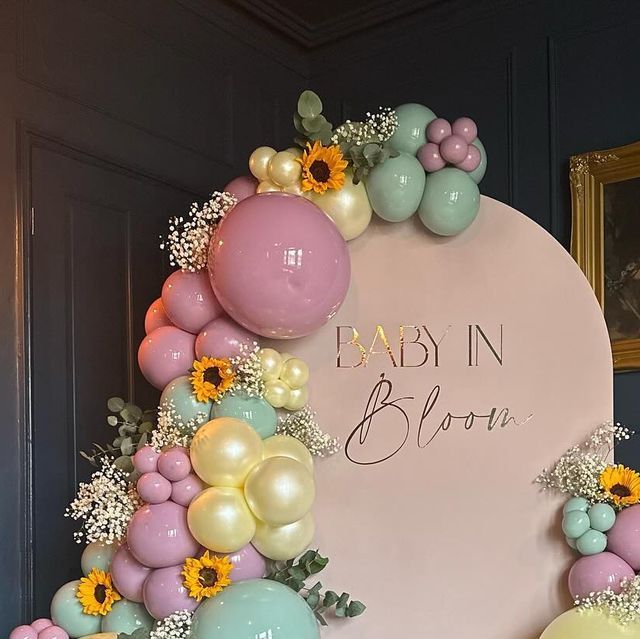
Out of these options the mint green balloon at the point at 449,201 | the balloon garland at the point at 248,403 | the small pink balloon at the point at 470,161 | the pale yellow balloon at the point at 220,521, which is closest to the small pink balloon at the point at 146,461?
the balloon garland at the point at 248,403

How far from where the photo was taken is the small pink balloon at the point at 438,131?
148cm

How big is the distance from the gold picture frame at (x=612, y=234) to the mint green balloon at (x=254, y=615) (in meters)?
1.16

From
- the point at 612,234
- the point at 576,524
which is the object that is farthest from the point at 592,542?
the point at 612,234

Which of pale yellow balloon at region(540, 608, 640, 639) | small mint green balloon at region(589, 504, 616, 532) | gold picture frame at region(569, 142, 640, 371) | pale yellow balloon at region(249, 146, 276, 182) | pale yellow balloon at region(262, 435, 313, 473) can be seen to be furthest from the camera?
gold picture frame at region(569, 142, 640, 371)

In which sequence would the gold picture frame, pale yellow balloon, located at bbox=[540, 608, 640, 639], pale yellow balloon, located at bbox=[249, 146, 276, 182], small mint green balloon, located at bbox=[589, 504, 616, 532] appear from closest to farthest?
1. pale yellow balloon, located at bbox=[540, 608, 640, 639]
2. small mint green balloon, located at bbox=[589, 504, 616, 532]
3. pale yellow balloon, located at bbox=[249, 146, 276, 182]
4. the gold picture frame

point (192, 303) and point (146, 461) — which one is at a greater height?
point (192, 303)

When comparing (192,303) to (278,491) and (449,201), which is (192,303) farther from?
(449,201)

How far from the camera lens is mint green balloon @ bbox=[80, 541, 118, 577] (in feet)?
4.98

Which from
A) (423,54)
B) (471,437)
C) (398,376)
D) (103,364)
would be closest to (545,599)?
(471,437)

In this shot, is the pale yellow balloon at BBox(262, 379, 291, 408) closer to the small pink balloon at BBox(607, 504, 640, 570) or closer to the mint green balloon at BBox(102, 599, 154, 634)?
the mint green balloon at BBox(102, 599, 154, 634)

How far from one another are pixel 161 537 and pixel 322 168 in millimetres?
680

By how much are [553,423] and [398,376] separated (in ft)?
0.92

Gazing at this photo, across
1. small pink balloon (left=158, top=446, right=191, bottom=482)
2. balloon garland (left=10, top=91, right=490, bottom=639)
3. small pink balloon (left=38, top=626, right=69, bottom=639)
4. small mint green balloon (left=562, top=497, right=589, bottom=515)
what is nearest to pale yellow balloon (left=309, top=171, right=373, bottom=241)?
balloon garland (left=10, top=91, right=490, bottom=639)

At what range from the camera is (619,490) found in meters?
1.34
